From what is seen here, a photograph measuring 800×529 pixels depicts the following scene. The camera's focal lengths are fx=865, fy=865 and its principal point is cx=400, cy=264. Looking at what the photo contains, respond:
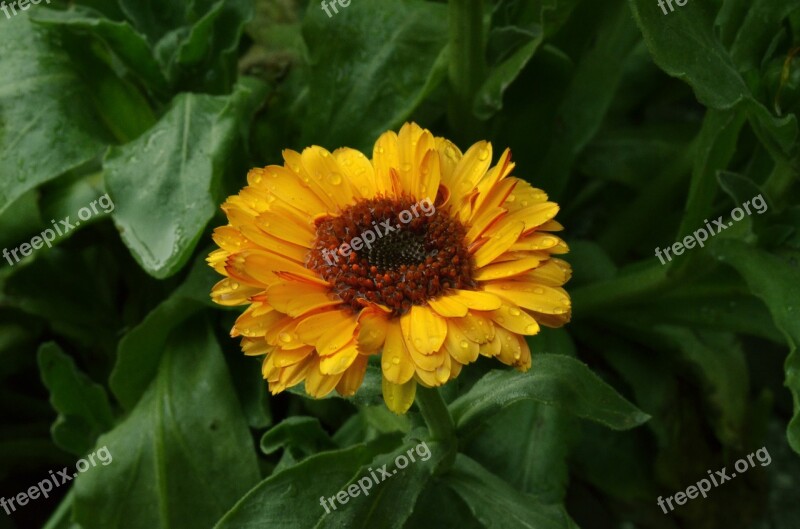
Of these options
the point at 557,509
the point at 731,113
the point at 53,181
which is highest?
the point at 53,181

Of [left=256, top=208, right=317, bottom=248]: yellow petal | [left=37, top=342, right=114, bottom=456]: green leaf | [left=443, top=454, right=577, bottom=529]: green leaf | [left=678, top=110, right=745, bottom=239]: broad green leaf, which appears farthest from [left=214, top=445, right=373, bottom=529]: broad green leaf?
[left=678, top=110, right=745, bottom=239]: broad green leaf

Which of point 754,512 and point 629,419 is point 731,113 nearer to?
point 629,419

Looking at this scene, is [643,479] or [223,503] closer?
[223,503]

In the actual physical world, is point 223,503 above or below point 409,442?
below

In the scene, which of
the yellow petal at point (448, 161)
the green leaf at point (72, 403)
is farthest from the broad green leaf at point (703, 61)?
the green leaf at point (72, 403)

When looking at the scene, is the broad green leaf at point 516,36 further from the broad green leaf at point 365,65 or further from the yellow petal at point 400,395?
the yellow petal at point 400,395

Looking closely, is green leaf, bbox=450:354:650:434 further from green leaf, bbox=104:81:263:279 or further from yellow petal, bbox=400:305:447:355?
green leaf, bbox=104:81:263:279

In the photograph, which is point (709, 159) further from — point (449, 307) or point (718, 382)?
point (449, 307)

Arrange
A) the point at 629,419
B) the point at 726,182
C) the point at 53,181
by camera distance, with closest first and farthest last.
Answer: the point at 629,419, the point at 726,182, the point at 53,181

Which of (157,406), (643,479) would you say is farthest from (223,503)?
(643,479)
